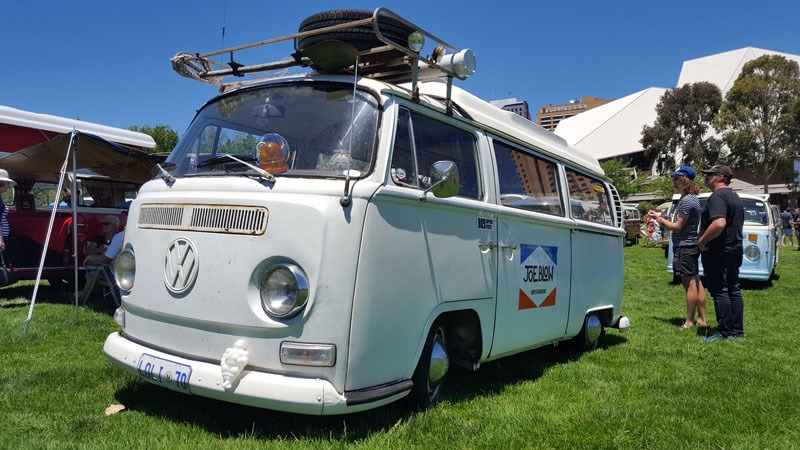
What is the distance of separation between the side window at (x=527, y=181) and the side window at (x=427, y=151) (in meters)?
0.37

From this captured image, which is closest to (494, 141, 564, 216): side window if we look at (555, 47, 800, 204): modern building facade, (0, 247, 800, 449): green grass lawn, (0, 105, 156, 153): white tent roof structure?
(0, 247, 800, 449): green grass lawn

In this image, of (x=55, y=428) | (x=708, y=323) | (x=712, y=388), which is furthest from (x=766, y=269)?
(x=55, y=428)

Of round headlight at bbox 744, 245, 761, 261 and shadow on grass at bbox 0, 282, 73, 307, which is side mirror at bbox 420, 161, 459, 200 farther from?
round headlight at bbox 744, 245, 761, 261

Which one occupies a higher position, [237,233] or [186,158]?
[186,158]

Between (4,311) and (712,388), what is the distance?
26.3 feet

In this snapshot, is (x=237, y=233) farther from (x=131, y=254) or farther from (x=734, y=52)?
Answer: (x=734, y=52)

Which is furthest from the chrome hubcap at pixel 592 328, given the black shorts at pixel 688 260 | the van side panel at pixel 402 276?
the van side panel at pixel 402 276

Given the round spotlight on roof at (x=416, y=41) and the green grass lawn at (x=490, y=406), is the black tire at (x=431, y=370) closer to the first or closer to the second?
the green grass lawn at (x=490, y=406)

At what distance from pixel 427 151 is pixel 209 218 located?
143cm

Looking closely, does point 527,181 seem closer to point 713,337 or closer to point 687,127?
point 713,337

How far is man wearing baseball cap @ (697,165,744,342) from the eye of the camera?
649cm

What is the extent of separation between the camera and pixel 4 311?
741cm

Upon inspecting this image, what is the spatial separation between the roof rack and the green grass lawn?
6.96 feet

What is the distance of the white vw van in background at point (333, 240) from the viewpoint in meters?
3.02
